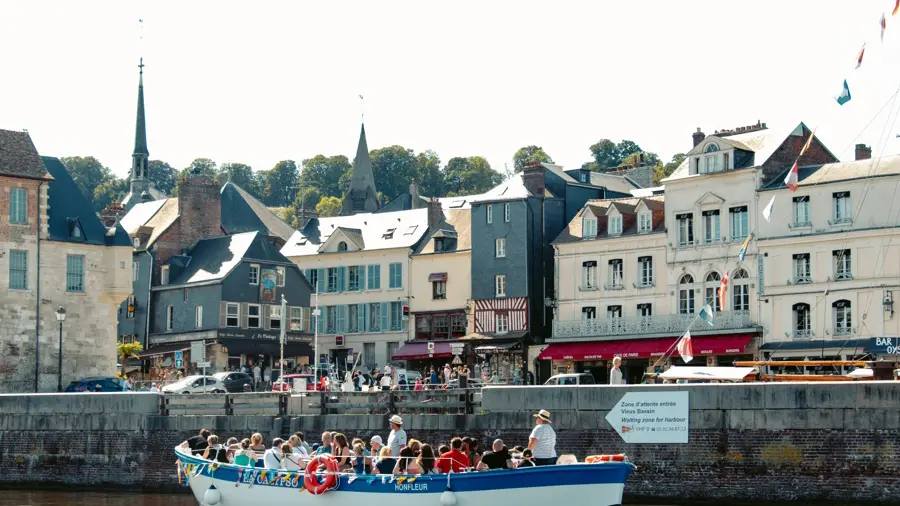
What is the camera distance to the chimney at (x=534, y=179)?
210 ft

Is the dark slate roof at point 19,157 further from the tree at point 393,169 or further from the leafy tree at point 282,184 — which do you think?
the leafy tree at point 282,184

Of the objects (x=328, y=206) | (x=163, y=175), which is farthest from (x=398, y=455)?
(x=163, y=175)

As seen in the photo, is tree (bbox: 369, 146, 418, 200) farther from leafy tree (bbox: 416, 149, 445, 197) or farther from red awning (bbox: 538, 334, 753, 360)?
red awning (bbox: 538, 334, 753, 360)

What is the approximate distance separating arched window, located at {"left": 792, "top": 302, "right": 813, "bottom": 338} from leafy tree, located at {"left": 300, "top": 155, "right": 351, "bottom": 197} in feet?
417

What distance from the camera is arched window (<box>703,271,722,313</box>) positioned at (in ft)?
185

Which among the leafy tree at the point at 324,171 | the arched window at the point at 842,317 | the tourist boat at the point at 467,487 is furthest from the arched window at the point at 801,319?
the leafy tree at the point at 324,171

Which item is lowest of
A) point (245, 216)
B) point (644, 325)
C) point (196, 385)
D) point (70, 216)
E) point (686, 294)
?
point (196, 385)

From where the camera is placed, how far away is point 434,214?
70938 mm

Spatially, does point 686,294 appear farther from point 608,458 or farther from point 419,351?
point 608,458

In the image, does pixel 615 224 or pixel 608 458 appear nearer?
pixel 608 458

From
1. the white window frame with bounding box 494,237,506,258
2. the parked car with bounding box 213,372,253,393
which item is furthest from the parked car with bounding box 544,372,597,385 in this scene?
the white window frame with bounding box 494,237,506,258

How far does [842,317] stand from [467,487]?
31993mm

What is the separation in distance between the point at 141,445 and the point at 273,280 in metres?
31.6

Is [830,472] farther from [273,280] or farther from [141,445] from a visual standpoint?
[273,280]
